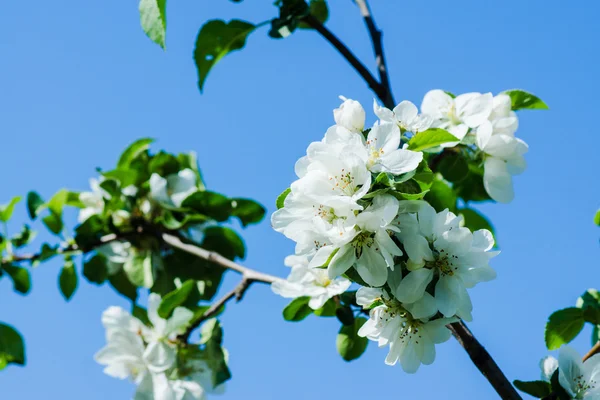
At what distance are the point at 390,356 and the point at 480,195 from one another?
→ 45.8 inches

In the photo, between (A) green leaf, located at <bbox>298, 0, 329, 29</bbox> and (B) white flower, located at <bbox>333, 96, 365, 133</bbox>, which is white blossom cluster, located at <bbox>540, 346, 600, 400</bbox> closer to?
(B) white flower, located at <bbox>333, 96, 365, 133</bbox>

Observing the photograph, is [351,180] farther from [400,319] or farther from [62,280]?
[62,280]

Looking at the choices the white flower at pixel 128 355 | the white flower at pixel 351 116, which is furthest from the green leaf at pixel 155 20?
the white flower at pixel 128 355

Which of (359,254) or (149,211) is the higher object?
(149,211)

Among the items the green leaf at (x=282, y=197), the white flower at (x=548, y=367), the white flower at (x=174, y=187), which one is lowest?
the white flower at (x=548, y=367)

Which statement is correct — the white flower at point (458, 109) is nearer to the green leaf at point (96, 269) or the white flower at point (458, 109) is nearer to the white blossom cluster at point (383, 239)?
the white blossom cluster at point (383, 239)

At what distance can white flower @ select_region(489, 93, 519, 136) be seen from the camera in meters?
1.60

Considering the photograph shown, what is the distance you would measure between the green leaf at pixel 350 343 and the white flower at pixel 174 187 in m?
0.82

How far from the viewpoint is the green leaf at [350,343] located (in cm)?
169

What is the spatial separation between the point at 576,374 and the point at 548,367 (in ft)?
0.22

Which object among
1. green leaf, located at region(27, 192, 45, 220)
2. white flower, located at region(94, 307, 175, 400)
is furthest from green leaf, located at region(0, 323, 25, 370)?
white flower, located at region(94, 307, 175, 400)

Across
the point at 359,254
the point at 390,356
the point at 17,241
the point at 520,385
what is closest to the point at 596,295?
the point at 520,385

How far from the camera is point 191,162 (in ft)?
8.09

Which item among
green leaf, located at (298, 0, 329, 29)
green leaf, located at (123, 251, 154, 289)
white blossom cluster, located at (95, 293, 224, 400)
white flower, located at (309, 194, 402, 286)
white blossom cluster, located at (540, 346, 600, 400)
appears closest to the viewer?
white flower, located at (309, 194, 402, 286)
